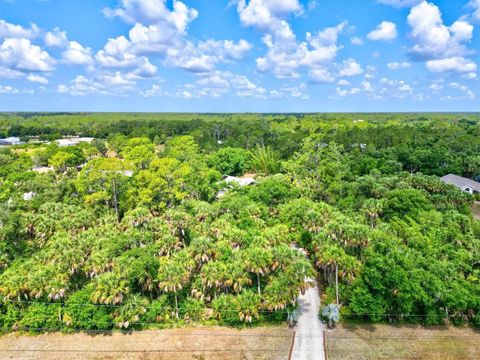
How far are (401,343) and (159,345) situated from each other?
1671cm

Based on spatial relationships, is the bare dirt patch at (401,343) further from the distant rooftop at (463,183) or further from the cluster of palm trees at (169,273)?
the distant rooftop at (463,183)

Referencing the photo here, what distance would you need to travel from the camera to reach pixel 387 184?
135ft

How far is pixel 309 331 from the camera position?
2302 cm

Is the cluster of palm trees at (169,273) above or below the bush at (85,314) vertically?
above

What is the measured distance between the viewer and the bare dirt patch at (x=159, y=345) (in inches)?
835

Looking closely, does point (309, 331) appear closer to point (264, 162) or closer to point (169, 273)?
point (169, 273)

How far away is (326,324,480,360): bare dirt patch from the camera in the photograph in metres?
20.9

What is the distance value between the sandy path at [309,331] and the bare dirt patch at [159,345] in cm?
82

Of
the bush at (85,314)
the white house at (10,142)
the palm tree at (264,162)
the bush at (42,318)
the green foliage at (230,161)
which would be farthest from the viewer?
the white house at (10,142)

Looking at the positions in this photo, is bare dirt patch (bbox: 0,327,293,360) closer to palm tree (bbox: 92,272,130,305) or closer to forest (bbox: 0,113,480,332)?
forest (bbox: 0,113,480,332)

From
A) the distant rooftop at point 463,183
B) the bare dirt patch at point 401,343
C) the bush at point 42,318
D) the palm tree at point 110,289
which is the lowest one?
the bare dirt patch at point 401,343

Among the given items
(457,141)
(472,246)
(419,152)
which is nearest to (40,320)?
(472,246)

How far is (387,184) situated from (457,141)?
46.3m

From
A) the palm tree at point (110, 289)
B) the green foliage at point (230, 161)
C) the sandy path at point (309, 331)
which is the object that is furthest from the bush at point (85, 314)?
the green foliage at point (230, 161)
